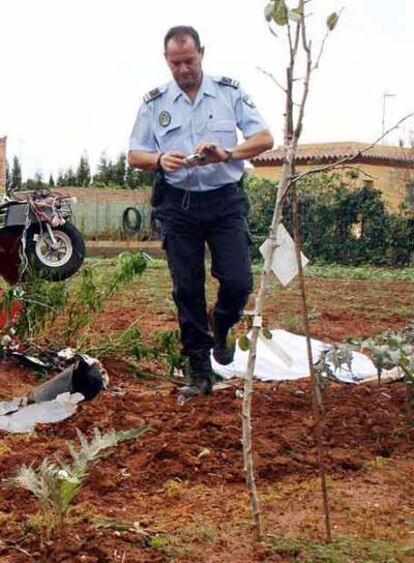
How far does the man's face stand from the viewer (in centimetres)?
478

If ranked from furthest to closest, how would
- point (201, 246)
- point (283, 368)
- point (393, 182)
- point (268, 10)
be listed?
1. point (393, 182)
2. point (283, 368)
3. point (201, 246)
4. point (268, 10)

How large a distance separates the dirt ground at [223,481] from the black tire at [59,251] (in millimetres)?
1526

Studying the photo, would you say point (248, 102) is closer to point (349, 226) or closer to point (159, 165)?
point (159, 165)

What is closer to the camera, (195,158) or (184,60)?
(195,158)

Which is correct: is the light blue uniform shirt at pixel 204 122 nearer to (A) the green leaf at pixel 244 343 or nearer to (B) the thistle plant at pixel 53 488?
(A) the green leaf at pixel 244 343

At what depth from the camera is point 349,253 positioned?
22047 millimetres

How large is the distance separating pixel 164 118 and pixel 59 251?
2205mm

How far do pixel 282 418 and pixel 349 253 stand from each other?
18.0 m

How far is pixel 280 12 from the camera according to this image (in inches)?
102

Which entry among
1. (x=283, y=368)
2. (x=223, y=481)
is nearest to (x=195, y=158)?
(x=223, y=481)

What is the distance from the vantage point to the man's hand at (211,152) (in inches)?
181

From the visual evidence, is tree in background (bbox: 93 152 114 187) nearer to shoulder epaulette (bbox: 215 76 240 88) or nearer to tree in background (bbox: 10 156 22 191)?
tree in background (bbox: 10 156 22 191)

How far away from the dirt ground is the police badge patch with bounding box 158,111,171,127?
4.31 feet

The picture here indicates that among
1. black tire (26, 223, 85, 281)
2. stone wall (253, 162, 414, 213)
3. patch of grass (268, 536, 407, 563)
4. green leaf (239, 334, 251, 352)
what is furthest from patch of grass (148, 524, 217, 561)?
stone wall (253, 162, 414, 213)
